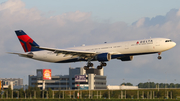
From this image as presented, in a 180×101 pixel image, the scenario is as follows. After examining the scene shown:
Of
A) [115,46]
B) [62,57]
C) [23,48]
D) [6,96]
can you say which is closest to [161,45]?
[115,46]

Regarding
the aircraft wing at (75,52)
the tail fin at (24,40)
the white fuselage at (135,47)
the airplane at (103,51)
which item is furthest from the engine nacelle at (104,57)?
the tail fin at (24,40)

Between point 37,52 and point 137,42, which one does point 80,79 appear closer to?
point 37,52

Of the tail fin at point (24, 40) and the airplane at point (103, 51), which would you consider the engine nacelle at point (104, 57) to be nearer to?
the airplane at point (103, 51)

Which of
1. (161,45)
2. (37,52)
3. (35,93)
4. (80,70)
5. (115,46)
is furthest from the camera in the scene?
(80,70)

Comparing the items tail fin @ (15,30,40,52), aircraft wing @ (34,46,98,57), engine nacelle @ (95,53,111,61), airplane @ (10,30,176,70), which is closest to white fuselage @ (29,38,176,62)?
airplane @ (10,30,176,70)

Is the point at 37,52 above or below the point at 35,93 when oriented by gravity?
above

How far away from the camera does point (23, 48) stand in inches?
3172

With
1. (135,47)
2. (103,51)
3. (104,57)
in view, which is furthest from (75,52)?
(135,47)

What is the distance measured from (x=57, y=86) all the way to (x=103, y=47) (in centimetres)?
12526

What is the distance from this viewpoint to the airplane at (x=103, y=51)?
60.8 meters

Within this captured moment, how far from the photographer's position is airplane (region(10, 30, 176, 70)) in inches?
2392

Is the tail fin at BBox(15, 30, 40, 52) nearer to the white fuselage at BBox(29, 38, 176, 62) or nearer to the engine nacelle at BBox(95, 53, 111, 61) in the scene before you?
the white fuselage at BBox(29, 38, 176, 62)

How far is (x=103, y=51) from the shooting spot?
6594cm

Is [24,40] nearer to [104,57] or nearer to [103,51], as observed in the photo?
[103,51]
